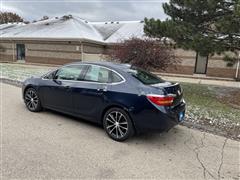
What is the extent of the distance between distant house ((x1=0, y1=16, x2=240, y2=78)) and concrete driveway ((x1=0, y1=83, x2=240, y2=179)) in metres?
11.1

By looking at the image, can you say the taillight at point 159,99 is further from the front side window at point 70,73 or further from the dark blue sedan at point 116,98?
the front side window at point 70,73

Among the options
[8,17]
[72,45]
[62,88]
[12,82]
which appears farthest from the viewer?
[8,17]

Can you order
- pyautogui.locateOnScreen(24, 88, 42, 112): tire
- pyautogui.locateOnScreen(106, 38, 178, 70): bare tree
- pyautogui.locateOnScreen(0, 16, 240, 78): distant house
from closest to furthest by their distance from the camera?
pyautogui.locateOnScreen(24, 88, 42, 112): tire, pyautogui.locateOnScreen(106, 38, 178, 70): bare tree, pyautogui.locateOnScreen(0, 16, 240, 78): distant house

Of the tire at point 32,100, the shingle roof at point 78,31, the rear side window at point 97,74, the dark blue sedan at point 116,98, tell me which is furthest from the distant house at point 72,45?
the rear side window at point 97,74

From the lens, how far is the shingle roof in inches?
721

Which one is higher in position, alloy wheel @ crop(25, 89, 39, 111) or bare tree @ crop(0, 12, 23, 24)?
bare tree @ crop(0, 12, 23, 24)

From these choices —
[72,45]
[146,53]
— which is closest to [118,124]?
[146,53]

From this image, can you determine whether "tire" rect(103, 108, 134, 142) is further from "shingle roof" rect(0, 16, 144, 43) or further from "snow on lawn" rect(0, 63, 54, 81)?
"shingle roof" rect(0, 16, 144, 43)

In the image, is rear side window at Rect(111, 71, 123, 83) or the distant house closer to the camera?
rear side window at Rect(111, 71, 123, 83)

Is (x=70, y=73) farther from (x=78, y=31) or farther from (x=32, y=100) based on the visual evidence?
(x=78, y=31)

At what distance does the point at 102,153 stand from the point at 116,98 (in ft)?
3.50

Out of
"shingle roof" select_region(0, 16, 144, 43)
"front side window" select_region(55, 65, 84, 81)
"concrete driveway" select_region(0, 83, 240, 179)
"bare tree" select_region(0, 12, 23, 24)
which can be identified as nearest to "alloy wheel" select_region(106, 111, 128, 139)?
"concrete driveway" select_region(0, 83, 240, 179)

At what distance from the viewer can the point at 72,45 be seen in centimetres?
1789

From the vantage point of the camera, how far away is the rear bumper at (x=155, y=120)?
148 inches
